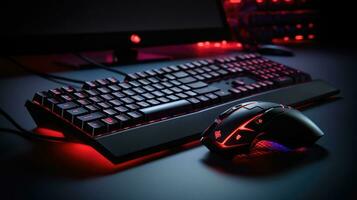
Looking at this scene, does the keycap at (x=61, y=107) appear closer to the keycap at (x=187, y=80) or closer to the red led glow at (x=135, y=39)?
the keycap at (x=187, y=80)

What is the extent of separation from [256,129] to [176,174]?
0.10 metres

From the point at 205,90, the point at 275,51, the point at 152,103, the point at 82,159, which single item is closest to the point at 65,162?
the point at 82,159

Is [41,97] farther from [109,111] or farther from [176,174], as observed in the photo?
[176,174]

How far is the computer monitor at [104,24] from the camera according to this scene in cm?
78

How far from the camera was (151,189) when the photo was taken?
1.20ft

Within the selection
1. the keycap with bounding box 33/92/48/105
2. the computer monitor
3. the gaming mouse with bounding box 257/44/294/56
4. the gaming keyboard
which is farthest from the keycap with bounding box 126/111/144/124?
the gaming mouse with bounding box 257/44/294/56

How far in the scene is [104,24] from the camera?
87cm

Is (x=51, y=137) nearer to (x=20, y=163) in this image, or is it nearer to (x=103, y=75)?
(x=20, y=163)

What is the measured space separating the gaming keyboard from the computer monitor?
27cm

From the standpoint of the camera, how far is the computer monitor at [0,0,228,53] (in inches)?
30.7

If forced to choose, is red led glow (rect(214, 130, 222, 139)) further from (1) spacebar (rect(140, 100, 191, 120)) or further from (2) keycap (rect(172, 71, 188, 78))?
(2) keycap (rect(172, 71, 188, 78))

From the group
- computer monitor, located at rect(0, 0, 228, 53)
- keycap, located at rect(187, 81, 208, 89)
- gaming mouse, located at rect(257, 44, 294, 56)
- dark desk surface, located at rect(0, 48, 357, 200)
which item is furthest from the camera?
gaming mouse, located at rect(257, 44, 294, 56)

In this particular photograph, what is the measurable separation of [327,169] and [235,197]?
0.12 m

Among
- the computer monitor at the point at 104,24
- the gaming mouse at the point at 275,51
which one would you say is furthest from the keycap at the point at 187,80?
the gaming mouse at the point at 275,51
